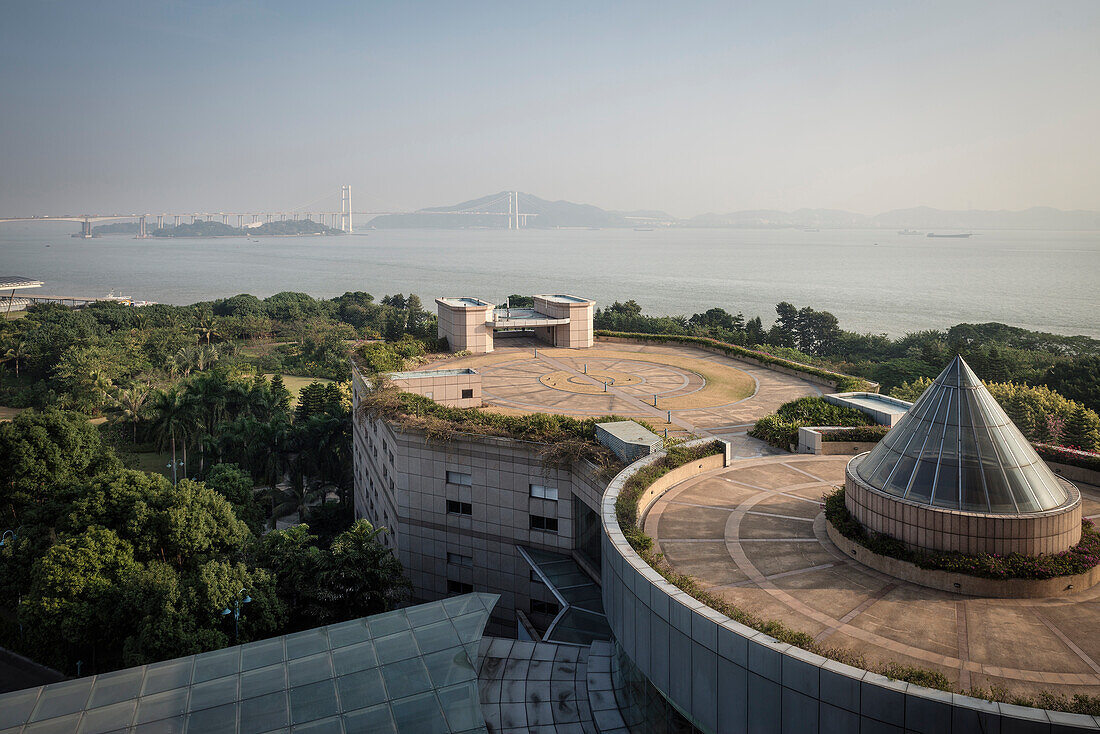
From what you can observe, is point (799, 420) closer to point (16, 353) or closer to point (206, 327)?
point (16, 353)

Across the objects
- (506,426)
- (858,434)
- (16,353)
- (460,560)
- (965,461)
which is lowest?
(460,560)

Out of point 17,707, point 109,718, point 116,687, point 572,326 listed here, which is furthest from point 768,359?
point 17,707

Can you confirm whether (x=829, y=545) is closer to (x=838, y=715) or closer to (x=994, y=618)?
(x=994, y=618)

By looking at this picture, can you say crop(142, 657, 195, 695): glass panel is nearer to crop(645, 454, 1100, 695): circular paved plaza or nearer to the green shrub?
crop(645, 454, 1100, 695): circular paved plaza

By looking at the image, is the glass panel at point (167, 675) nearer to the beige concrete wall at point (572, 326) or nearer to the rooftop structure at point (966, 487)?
the rooftop structure at point (966, 487)

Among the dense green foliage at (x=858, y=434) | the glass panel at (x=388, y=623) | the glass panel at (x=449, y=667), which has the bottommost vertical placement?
the glass panel at (x=449, y=667)

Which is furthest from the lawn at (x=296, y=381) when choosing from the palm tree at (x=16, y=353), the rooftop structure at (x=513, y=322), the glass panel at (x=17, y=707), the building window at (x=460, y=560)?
the glass panel at (x=17, y=707)

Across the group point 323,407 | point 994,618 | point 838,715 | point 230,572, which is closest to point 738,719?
point 838,715
